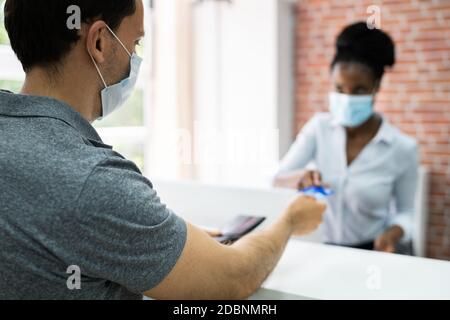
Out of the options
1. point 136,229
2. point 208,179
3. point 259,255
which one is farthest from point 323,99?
point 136,229

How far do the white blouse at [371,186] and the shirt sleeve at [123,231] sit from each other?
55.3 inches

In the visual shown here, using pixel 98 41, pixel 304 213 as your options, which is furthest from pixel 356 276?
pixel 98 41

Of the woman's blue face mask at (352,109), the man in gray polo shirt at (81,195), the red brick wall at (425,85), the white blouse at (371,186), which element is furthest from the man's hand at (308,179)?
the red brick wall at (425,85)

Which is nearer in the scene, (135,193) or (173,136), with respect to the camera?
(135,193)

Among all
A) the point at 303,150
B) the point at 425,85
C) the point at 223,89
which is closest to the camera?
the point at 303,150

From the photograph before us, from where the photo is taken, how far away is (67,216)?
72cm

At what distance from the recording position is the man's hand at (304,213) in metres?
1.26

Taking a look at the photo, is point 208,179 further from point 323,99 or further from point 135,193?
point 135,193

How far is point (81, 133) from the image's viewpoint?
0.84m

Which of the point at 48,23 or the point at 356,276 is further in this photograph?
the point at 356,276

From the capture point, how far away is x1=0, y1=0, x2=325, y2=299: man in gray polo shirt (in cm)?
73

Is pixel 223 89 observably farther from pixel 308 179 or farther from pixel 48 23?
pixel 48 23

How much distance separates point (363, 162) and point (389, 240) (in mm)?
402
